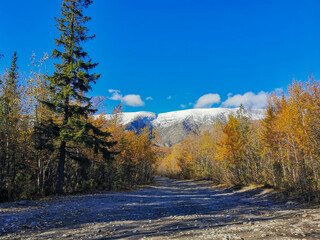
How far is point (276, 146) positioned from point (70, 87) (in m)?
20.4

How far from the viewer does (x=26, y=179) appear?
61.1ft

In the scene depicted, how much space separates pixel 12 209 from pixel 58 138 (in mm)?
7741

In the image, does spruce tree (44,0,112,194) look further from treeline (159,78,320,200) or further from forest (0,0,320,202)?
treeline (159,78,320,200)

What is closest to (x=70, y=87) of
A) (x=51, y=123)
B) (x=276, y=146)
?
(x=51, y=123)

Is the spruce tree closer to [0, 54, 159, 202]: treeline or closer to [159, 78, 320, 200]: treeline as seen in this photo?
[0, 54, 159, 202]: treeline

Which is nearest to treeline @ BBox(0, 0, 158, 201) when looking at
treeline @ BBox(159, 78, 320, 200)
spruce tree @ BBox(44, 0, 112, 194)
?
spruce tree @ BBox(44, 0, 112, 194)

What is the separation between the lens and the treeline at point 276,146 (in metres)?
15.0

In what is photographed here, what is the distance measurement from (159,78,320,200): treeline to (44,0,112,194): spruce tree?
1658 cm

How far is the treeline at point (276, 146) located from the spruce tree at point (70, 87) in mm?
A: 16582

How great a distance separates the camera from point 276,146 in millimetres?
18766

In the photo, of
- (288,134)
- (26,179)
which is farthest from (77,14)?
(288,134)

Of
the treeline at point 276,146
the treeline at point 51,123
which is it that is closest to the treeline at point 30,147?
the treeline at point 51,123

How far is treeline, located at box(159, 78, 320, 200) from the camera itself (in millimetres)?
15016

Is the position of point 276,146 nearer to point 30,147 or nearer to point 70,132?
point 70,132
